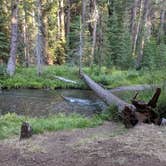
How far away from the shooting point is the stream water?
15.2m

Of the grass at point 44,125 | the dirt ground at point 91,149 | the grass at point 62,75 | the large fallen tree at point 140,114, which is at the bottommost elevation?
the grass at point 62,75

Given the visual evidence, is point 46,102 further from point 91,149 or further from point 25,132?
point 91,149

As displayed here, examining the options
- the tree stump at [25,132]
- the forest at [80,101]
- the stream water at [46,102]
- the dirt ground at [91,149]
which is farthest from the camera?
the stream water at [46,102]

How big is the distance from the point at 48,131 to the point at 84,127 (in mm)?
1017

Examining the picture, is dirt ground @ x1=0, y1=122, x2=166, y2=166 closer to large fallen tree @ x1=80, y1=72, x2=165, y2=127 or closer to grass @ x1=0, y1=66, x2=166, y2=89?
large fallen tree @ x1=80, y1=72, x2=165, y2=127

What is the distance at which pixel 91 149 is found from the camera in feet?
23.0

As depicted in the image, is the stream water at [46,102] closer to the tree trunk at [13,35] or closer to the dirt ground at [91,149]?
the tree trunk at [13,35]

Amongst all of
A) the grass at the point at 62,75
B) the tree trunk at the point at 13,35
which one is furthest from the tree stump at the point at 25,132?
the tree trunk at the point at 13,35

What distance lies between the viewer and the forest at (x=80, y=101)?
6914 millimetres

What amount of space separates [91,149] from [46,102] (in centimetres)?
1067

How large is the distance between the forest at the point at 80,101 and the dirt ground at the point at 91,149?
0.05 feet

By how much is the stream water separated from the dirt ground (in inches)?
240

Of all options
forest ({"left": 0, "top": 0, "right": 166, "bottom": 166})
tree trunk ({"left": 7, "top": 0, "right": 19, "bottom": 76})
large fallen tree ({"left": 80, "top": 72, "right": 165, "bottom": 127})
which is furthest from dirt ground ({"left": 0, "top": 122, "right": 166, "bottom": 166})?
tree trunk ({"left": 7, "top": 0, "right": 19, "bottom": 76})

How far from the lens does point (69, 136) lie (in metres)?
8.14
